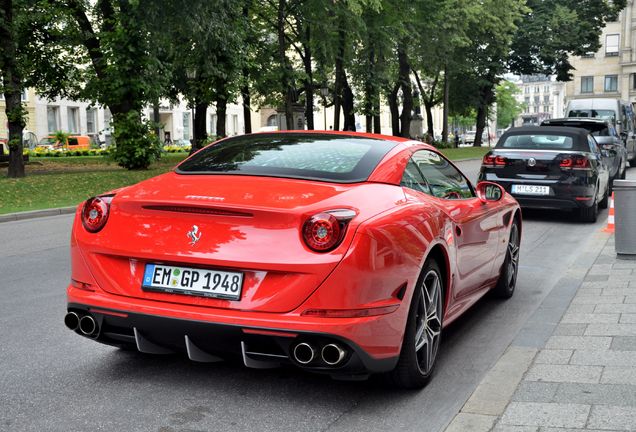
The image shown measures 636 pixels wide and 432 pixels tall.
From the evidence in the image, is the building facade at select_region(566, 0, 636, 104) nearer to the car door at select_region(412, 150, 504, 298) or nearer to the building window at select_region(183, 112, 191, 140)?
the building window at select_region(183, 112, 191, 140)

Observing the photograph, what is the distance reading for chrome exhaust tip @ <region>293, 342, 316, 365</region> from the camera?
379 cm

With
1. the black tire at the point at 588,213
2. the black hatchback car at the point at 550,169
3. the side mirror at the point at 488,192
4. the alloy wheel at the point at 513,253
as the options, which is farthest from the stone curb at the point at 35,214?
the side mirror at the point at 488,192

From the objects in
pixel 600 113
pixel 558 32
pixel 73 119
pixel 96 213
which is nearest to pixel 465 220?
pixel 96 213

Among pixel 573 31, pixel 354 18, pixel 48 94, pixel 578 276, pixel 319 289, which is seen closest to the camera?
pixel 319 289

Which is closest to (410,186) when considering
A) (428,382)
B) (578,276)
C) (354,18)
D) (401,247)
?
(401,247)

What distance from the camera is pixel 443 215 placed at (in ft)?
15.9

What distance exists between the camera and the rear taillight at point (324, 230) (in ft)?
12.5

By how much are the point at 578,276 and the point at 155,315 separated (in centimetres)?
512

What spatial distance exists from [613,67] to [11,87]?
87.1 metres

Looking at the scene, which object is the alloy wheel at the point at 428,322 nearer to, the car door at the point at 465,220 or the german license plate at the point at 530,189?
the car door at the point at 465,220

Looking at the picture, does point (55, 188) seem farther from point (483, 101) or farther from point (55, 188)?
point (483, 101)

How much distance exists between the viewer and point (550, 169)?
41.3ft

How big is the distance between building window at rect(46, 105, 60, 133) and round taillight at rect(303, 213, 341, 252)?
66058mm

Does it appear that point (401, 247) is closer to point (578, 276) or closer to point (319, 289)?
point (319, 289)
